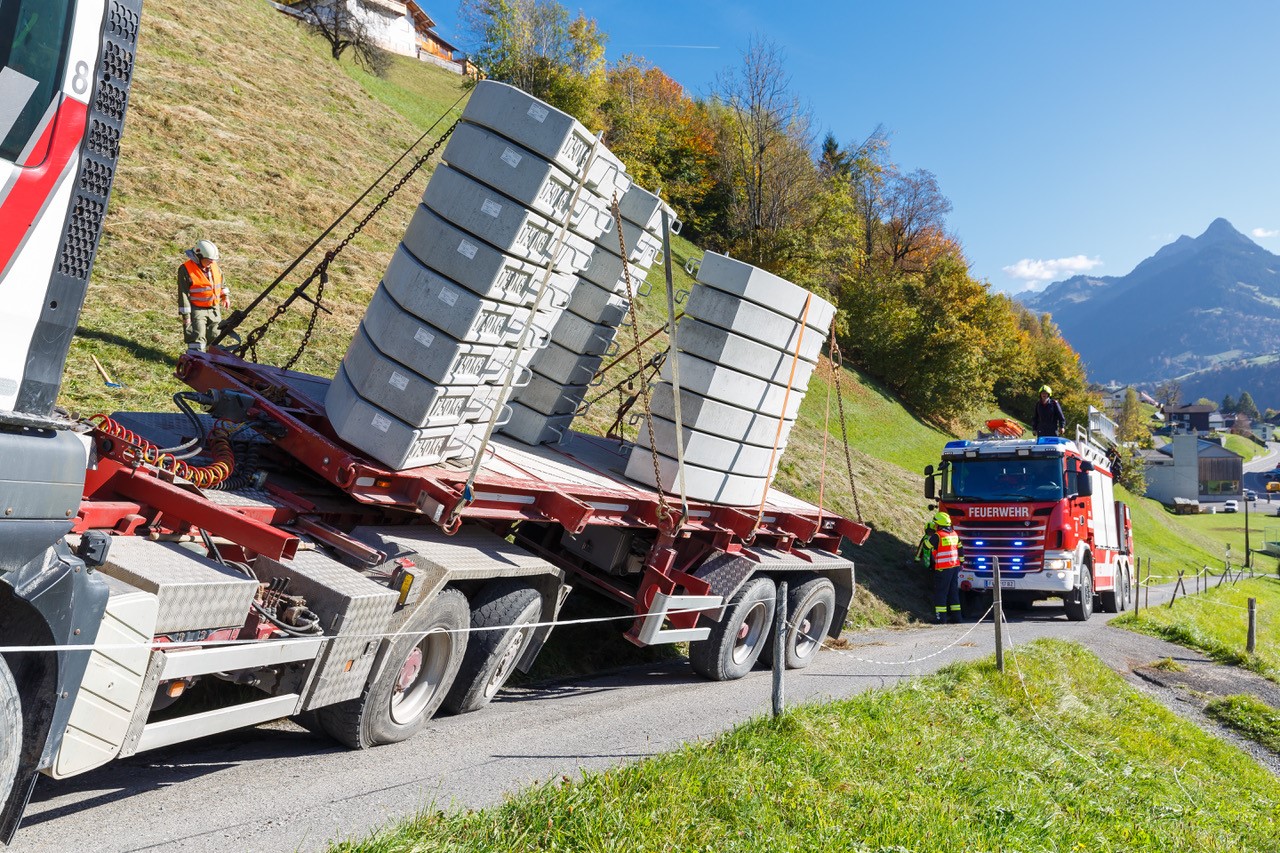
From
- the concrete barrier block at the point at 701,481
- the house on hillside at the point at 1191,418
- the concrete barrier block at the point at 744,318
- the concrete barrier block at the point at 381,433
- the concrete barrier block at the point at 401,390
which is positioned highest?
the house on hillside at the point at 1191,418

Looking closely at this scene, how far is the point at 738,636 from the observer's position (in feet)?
29.6

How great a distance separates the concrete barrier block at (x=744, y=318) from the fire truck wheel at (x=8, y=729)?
5955 millimetres

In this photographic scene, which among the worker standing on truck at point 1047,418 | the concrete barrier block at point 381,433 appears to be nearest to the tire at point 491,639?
the concrete barrier block at point 381,433

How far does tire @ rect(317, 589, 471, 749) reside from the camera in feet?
17.3

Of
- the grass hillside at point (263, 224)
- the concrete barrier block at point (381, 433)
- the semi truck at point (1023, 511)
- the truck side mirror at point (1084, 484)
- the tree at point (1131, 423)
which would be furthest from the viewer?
the tree at point (1131, 423)

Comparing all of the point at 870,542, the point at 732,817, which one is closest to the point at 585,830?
the point at 732,817

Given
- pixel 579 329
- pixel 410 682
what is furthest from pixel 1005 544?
pixel 410 682

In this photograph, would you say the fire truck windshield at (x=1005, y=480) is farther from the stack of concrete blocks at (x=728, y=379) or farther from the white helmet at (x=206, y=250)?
the white helmet at (x=206, y=250)

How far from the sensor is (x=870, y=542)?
17.9 metres

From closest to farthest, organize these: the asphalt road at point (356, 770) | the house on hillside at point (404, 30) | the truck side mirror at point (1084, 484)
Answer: the asphalt road at point (356, 770) → the truck side mirror at point (1084, 484) → the house on hillside at point (404, 30)

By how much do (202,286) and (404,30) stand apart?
69.5m

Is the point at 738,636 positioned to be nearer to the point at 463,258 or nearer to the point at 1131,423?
the point at 463,258

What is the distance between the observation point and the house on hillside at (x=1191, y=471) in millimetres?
107750

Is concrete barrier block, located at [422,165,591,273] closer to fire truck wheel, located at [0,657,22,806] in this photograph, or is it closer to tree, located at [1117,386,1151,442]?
fire truck wheel, located at [0,657,22,806]
